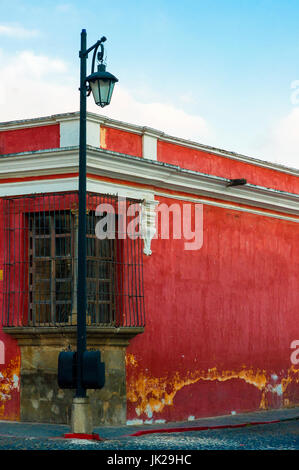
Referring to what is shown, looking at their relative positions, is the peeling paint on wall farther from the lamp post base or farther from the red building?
the lamp post base

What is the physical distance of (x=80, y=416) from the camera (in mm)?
10516

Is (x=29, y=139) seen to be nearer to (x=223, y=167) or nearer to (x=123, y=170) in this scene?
(x=123, y=170)

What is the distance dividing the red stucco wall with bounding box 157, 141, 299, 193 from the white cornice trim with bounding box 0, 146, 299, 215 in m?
0.37

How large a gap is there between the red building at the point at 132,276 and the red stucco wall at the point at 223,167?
31mm

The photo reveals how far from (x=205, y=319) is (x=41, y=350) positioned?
11.3 ft

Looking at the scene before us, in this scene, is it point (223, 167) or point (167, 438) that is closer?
point (167, 438)

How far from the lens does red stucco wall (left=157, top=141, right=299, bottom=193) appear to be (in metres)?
14.7

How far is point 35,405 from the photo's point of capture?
12.8 metres

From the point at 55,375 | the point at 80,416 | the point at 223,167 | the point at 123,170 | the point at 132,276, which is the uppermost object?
the point at 223,167

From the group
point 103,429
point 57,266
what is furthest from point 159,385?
point 57,266

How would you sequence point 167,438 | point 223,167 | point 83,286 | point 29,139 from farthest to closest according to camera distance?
point 223,167 < point 29,139 < point 167,438 < point 83,286

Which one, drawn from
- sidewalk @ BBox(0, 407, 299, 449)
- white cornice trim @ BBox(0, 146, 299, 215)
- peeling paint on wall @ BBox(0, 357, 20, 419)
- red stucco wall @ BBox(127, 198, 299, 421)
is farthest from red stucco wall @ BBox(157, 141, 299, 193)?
sidewalk @ BBox(0, 407, 299, 449)

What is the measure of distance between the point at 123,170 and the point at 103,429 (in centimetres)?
435

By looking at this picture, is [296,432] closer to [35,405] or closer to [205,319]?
[205,319]
